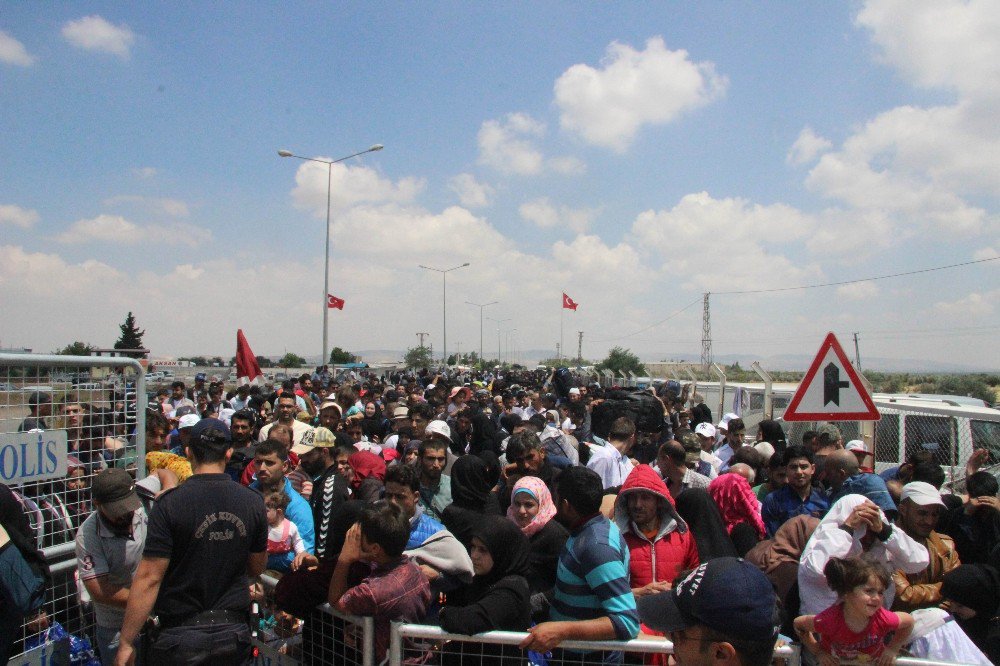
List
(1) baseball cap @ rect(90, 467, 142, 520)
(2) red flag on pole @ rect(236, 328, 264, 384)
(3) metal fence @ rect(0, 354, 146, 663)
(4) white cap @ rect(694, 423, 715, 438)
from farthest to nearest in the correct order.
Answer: (2) red flag on pole @ rect(236, 328, 264, 384)
(4) white cap @ rect(694, 423, 715, 438)
(3) metal fence @ rect(0, 354, 146, 663)
(1) baseball cap @ rect(90, 467, 142, 520)

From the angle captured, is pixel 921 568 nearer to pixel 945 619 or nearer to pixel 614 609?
pixel 945 619

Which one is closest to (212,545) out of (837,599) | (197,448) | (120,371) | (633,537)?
(197,448)

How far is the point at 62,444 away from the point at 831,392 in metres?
5.42

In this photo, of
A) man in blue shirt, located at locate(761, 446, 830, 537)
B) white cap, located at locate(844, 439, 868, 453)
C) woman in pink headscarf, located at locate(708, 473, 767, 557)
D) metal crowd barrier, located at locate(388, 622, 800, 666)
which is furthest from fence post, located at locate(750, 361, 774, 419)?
metal crowd barrier, located at locate(388, 622, 800, 666)

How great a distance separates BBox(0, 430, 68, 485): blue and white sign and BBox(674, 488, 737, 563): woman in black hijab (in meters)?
3.61

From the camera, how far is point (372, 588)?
271 cm

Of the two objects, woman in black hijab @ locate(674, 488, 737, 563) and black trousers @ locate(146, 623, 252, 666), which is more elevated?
woman in black hijab @ locate(674, 488, 737, 563)

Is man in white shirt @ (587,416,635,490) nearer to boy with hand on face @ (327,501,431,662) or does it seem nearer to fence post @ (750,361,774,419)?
boy with hand on face @ (327,501,431,662)

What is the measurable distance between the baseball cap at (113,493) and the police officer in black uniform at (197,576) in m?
0.38

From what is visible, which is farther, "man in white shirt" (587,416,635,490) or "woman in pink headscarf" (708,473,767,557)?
"man in white shirt" (587,416,635,490)

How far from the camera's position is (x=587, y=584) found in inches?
113

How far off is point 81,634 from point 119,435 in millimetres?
1177

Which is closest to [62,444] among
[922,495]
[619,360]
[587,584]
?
[587,584]

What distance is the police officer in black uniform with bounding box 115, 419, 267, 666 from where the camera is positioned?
2875 mm
